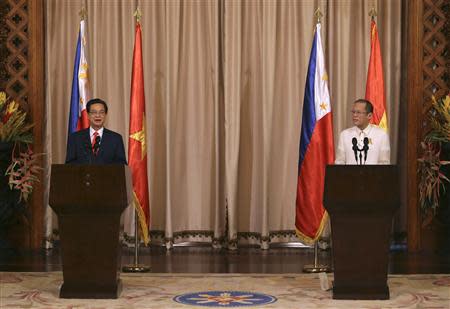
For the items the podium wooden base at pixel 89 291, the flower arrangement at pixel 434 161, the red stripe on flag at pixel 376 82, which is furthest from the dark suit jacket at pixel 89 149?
the flower arrangement at pixel 434 161

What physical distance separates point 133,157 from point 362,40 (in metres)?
2.96

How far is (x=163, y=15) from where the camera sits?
902 centimetres

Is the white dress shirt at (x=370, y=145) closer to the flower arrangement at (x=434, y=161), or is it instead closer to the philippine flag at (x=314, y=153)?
the philippine flag at (x=314, y=153)

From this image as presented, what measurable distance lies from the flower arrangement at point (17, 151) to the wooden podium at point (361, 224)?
3491 millimetres

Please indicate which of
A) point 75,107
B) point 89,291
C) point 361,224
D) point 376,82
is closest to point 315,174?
point 376,82

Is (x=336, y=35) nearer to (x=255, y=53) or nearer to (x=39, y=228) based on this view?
(x=255, y=53)

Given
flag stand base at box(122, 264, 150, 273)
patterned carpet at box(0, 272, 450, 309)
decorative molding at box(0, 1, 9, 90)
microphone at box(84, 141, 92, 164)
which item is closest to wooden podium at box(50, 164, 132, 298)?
patterned carpet at box(0, 272, 450, 309)

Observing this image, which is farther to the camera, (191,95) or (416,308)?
(191,95)

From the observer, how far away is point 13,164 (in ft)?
26.7

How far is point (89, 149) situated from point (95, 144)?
0.21ft

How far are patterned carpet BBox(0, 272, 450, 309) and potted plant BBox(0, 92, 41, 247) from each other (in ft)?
4.98

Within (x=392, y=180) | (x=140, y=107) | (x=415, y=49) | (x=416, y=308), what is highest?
(x=415, y=49)

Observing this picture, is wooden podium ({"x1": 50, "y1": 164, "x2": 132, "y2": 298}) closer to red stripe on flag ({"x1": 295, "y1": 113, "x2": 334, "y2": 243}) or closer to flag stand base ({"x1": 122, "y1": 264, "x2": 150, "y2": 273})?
flag stand base ({"x1": 122, "y1": 264, "x2": 150, "y2": 273})

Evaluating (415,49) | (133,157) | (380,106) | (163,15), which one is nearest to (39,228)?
(133,157)
